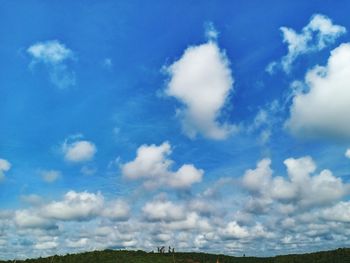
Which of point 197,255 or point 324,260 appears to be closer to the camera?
point 324,260

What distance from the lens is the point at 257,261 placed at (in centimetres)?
17000

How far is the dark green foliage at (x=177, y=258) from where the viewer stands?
513 feet

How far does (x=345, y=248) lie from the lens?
15738 cm

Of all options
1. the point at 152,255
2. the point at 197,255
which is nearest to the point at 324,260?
the point at 197,255

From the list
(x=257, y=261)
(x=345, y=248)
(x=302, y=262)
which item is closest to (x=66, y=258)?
(x=257, y=261)

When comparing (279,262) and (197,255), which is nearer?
(279,262)

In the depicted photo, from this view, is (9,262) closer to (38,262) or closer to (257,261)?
(38,262)

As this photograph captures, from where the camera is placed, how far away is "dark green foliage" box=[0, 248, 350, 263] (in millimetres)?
156500

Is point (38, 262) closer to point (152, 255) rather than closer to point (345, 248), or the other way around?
point (152, 255)

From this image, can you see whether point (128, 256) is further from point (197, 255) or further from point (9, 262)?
point (9, 262)

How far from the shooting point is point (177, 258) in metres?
164

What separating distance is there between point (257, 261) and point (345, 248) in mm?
31506

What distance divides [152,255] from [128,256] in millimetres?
8773

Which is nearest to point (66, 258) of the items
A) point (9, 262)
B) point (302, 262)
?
point (9, 262)
